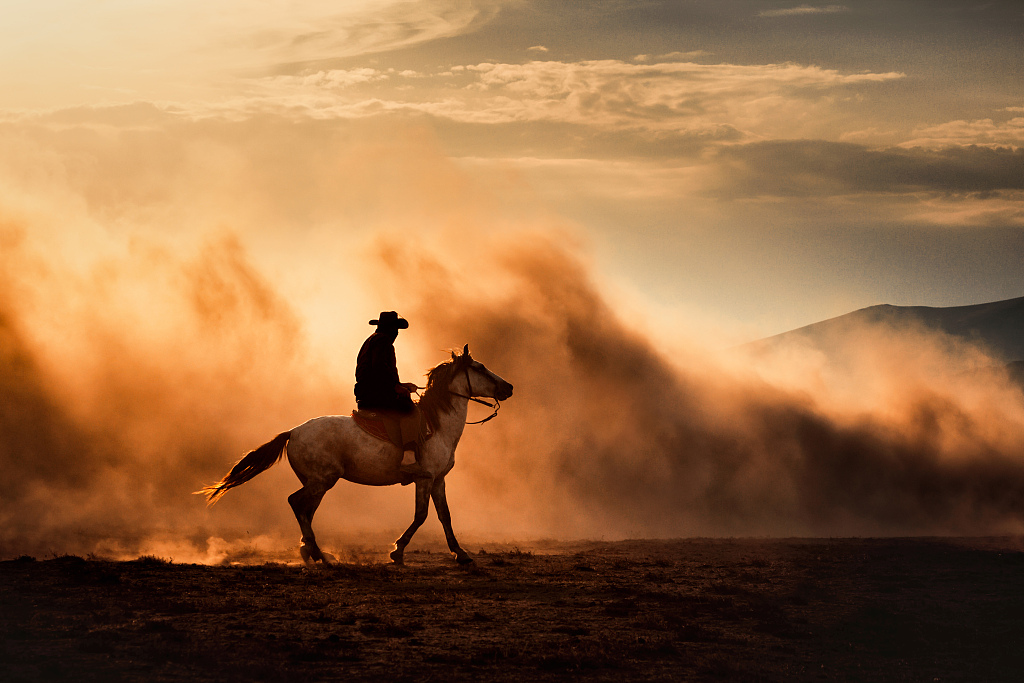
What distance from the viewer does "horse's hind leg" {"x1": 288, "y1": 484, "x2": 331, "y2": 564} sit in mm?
15562

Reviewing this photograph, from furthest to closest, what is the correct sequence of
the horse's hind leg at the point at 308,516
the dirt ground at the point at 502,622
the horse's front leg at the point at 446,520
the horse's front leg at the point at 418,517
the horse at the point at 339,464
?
the horse's front leg at the point at 446,520
the horse's front leg at the point at 418,517
the horse at the point at 339,464
the horse's hind leg at the point at 308,516
the dirt ground at the point at 502,622

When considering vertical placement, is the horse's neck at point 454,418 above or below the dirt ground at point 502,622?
above

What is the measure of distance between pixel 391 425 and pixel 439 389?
1503 mm

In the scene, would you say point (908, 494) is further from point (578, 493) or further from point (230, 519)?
point (230, 519)

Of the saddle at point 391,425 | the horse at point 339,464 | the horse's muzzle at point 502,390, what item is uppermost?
the horse's muzzle at point 502,390

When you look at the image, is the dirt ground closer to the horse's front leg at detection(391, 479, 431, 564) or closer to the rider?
the horse's front leg at detection(391, 479, 431, 564)

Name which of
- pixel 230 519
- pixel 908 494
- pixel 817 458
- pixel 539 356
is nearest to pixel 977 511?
pixel 908 494

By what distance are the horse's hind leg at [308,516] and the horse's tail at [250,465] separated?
849 millimetres

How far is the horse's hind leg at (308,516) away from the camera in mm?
15562

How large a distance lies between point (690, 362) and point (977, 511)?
1682 cm

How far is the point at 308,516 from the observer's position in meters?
15.7

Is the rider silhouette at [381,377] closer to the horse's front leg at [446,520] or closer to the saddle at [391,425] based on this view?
the saddle at [391,425]

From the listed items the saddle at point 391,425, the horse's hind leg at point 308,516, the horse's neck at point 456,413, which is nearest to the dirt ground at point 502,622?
the horse's hind leg at point 308,516

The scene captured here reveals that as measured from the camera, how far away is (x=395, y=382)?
16062 millimetres
